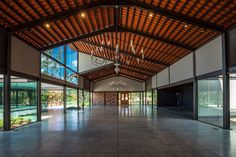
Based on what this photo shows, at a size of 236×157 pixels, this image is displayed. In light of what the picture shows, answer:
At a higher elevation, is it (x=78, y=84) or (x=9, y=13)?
(x=9, y=13)

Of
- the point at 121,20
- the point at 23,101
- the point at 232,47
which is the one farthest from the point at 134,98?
the point at 232,47

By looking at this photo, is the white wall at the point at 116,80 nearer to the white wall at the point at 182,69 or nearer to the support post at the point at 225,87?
the white wall at the point at 182,69

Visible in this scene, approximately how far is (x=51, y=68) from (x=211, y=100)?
33.3 feet

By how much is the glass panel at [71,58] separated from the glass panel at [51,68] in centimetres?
211

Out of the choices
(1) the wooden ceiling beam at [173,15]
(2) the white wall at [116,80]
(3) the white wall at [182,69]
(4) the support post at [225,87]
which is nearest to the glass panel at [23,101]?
(1) the wooden ceiling beam at [173,15]

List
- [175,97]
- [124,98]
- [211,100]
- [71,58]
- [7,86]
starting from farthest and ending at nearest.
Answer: [124,98]
[175,97]
[71,58]
[211,100]
[7,86]

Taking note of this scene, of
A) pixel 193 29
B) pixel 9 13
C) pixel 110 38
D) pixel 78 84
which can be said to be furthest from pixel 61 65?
pixel 193 29

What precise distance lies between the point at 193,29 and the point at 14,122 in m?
9.37

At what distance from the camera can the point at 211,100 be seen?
10.4m

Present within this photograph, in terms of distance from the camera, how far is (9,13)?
7988mm

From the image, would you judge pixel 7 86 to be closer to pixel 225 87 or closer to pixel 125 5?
pixel 125 5

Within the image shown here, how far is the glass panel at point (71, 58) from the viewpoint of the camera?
63.7 feet

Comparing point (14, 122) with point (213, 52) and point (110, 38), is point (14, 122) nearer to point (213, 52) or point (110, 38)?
point (110, 38)

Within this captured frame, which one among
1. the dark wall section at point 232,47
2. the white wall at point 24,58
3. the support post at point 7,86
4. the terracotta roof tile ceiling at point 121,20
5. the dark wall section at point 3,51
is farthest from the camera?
the white wall at point 24,58
